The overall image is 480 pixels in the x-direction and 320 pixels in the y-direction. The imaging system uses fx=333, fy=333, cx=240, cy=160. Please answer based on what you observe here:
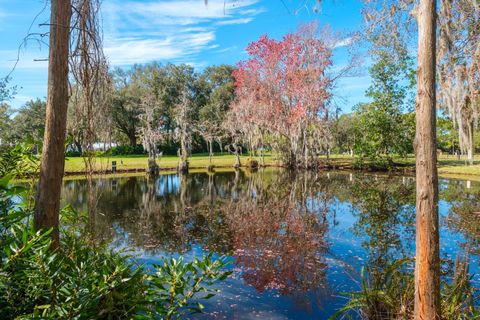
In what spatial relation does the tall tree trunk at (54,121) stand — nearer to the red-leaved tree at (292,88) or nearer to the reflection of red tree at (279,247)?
the reflection of red tree at (279,247)

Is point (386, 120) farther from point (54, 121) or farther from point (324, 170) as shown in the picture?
point (54, 121)

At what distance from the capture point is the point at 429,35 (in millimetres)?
2891

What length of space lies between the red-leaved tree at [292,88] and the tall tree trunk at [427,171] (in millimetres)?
23042

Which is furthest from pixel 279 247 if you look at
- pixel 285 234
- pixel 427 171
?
pixel 427 171

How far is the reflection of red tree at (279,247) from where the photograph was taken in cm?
590

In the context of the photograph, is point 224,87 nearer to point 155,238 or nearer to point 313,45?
point 313,45

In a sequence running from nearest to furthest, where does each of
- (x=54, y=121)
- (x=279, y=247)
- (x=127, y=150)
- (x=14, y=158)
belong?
(x=54, y=121), (x=14, y=158), (x=279, y=247), (x=127, y=150)

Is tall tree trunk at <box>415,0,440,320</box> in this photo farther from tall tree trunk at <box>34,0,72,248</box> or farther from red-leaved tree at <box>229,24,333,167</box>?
red-leaved tree at <box>229,24,333,167</box>

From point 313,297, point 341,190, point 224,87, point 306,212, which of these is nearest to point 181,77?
point 224,87

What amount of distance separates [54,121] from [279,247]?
5.84 meters

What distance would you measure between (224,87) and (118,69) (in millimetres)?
14946

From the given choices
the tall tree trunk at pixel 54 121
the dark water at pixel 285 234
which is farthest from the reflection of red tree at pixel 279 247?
the tall tree trunk at pixel 54 121

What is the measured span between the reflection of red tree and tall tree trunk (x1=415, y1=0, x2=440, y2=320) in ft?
9.19

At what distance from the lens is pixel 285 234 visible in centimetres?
886
